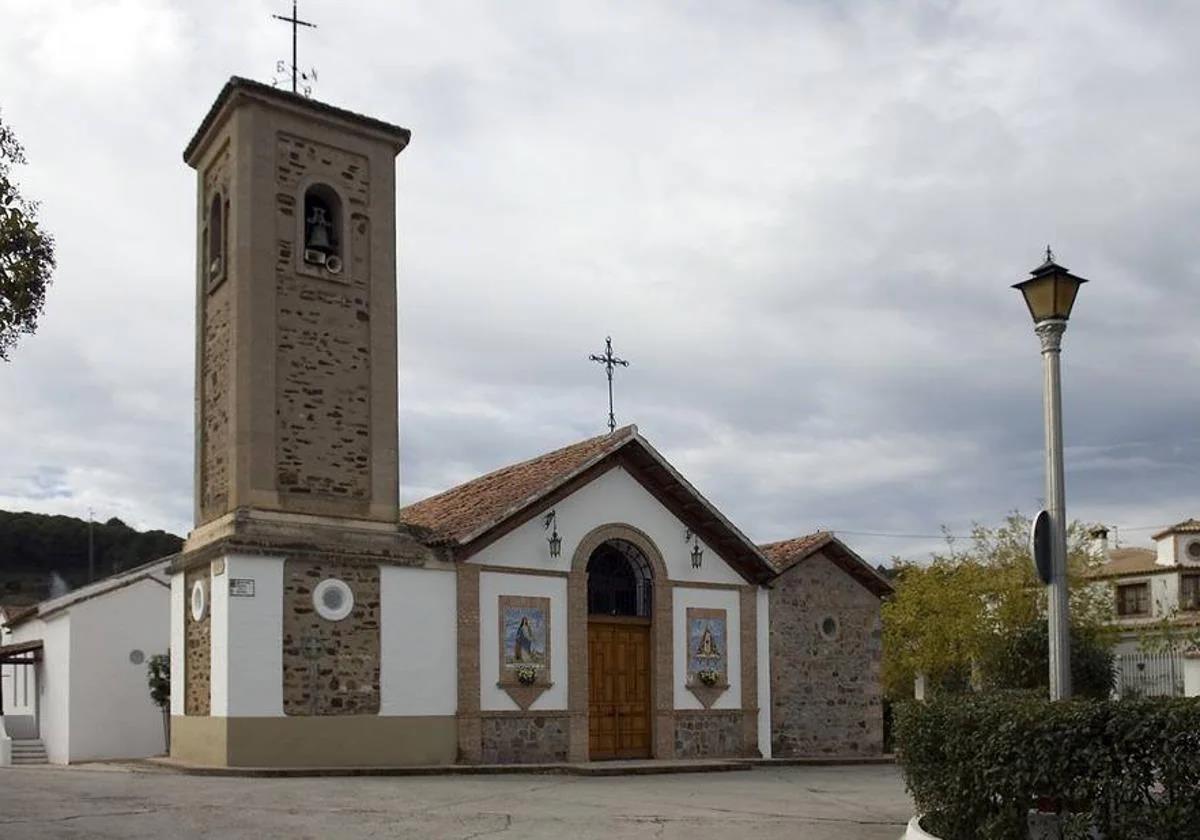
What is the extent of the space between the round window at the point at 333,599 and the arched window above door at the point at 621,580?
497 cm

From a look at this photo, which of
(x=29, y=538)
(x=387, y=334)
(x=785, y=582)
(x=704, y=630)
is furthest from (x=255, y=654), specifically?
(x=29, y=538)

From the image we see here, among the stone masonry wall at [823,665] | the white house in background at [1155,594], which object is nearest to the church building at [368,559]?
the stone masonry wall at [823,665]

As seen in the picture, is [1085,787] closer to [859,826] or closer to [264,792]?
[859,826]

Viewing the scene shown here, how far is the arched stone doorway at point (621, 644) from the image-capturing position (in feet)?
76.2

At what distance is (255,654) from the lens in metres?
19.8

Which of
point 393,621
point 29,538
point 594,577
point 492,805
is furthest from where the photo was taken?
point 29,538

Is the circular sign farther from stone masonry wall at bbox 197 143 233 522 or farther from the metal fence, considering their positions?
the metal fence

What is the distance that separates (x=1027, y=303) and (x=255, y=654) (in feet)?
42.7

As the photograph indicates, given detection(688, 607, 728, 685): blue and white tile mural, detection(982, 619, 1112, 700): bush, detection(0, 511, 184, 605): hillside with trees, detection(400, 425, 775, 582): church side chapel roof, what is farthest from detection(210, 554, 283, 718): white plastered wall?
detection(0, 511, 184, 605): hillside with trees

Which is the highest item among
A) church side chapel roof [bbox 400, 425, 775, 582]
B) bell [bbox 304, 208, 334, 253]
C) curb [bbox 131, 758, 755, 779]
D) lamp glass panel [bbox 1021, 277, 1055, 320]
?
bell [bbox 304, 208, 334, 253]

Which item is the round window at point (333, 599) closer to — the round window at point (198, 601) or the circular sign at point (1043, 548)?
the round window at point (198, 601)

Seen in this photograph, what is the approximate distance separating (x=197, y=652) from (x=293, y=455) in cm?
349

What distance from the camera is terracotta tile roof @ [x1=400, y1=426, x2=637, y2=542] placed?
73.3ft

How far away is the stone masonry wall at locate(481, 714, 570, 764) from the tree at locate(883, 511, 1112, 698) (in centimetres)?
1514
